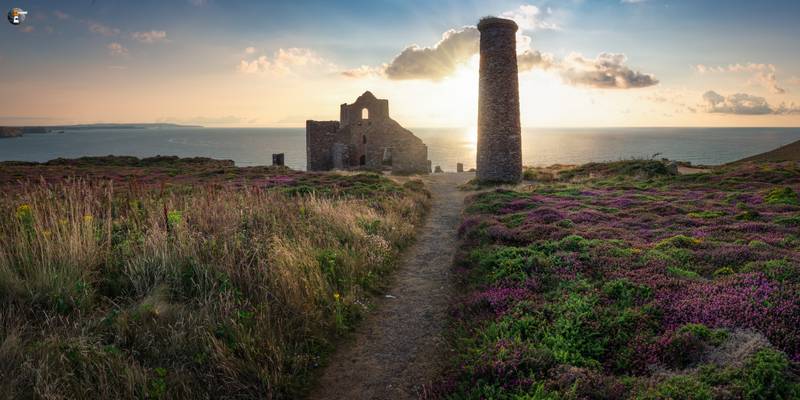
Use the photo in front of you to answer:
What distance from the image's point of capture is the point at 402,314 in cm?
662

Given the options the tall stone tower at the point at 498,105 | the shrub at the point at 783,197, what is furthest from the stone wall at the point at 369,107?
the shrub at the point at 783,197

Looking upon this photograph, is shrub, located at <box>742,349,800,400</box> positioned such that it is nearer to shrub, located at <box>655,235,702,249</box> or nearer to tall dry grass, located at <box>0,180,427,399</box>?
tall dry grass, located at <box>0,180,427,399</box>

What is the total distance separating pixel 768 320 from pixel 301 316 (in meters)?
5.55

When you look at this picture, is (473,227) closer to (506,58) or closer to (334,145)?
(506,58)

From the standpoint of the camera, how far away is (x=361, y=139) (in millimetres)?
39844

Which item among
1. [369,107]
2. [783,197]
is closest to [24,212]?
[783,197]

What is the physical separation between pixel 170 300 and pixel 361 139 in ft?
115

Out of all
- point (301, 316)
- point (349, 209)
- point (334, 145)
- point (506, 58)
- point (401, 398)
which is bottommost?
point (401, 398)

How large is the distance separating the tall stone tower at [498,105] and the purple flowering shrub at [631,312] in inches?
540

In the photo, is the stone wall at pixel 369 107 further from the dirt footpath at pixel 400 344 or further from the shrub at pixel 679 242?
the shrub at pixel 679 242

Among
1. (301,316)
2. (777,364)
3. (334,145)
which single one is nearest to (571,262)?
(777,364)

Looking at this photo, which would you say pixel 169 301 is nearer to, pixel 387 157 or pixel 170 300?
pixel 170 300

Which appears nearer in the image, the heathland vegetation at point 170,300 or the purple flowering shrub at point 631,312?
the purple flowering shrub at point 631,312

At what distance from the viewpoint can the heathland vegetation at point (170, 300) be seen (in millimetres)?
4023
